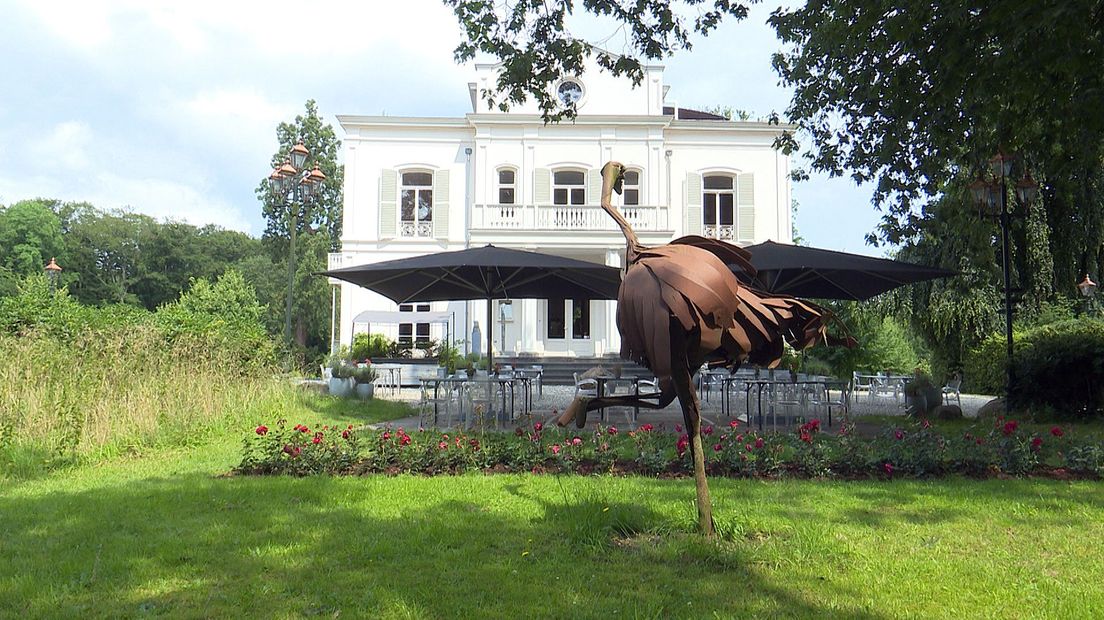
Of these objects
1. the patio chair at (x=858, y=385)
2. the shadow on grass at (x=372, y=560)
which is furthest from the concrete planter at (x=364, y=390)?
the patio chair at (x=858, y=385)

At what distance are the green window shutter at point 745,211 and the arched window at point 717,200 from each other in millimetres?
327

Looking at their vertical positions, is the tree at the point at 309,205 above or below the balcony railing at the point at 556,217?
above

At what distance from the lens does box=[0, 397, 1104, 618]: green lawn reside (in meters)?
3.11

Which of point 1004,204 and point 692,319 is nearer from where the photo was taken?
point 692,319

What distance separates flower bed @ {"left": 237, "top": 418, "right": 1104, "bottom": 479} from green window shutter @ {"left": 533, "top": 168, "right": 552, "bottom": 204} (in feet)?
55.9

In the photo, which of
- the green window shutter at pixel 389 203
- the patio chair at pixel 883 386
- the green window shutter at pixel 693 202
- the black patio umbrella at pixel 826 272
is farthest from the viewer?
the green window shutter at pixel 693 202

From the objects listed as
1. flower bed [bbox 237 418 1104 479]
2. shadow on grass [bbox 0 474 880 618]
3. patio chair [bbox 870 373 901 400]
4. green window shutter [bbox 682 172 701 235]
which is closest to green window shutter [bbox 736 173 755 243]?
green window shutter [bbox 682 172 701 235]

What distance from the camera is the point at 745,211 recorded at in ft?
76.3

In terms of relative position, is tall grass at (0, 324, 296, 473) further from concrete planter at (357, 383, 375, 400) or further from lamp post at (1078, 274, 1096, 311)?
lamp post at (1078, 274, 1096, 311)

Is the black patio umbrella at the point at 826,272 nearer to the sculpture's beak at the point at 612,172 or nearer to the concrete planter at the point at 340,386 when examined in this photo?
the sculpture's beak at the point at 612,172

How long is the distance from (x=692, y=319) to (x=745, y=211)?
21.0 meters

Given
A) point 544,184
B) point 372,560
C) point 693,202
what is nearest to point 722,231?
point 693,202

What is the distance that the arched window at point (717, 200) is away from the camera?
77.4 ft

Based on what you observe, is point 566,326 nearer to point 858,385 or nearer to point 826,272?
point 858,385
